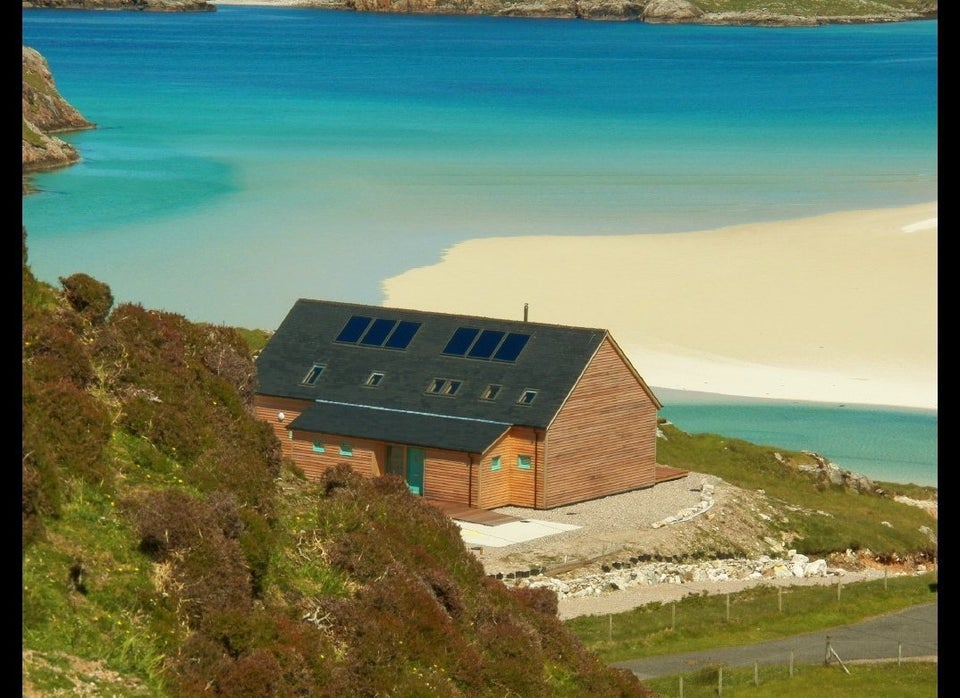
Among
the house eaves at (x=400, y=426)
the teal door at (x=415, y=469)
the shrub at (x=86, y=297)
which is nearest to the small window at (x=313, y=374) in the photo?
the house eaves at (x=400, y=426)

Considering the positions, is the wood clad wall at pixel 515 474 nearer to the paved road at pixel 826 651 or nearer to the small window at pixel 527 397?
the small window at pixel 527 397

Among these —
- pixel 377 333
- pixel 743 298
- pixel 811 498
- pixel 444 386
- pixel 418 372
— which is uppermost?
pixel 377 333

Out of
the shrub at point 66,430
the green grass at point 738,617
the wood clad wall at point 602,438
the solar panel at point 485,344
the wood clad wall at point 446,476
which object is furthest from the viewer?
the solar panel at point 485,344

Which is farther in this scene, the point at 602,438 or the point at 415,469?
the point at 602,438

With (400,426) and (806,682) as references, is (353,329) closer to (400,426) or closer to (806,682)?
(400,426)

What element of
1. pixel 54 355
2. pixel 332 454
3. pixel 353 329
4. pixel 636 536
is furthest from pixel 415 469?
pixel 54 355

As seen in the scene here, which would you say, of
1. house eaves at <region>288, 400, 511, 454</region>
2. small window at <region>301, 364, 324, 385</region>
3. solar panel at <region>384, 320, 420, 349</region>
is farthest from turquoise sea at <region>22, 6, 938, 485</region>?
house eaves at <region>288, 400, 511, 454</region>

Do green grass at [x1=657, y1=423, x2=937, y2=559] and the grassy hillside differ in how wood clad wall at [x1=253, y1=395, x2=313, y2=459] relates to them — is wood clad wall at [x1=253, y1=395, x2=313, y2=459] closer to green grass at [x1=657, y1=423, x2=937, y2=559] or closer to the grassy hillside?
green grass at [x1=657, y1=423, x2=937, y2=559]
